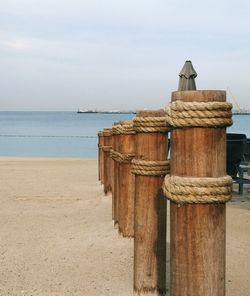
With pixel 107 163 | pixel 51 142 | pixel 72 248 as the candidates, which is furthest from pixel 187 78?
pixel 51 142

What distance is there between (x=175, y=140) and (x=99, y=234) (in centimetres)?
409

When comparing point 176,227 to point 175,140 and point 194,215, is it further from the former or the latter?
point 175,140

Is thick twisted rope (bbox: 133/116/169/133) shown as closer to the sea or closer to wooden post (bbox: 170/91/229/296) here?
wooden post (bbox: 170/91/229/296)

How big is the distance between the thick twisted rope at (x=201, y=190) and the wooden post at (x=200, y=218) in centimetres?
3

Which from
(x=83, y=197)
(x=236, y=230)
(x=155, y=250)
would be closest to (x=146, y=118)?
(x=155, y=250)

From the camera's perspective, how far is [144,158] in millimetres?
3586

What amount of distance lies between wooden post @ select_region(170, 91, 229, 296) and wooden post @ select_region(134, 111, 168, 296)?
121cm

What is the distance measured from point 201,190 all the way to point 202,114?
1.07ft

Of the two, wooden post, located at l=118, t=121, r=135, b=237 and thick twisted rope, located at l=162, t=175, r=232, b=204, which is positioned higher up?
thick twisted rope, located at l=162, t=175, r=232, b=204

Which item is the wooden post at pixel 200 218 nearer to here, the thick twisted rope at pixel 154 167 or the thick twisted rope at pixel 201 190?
the thick twisted rope at pixel 201 190

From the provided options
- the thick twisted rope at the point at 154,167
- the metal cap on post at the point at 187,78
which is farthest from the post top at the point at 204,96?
the metal cap on post at the point at 187,78

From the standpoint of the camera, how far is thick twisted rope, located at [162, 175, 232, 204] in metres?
2.21

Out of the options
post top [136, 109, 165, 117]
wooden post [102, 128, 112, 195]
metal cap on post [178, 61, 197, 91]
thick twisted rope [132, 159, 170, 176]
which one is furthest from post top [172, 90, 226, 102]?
wooden post [102, 128, 112, 195]

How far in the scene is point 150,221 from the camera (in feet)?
12.1
